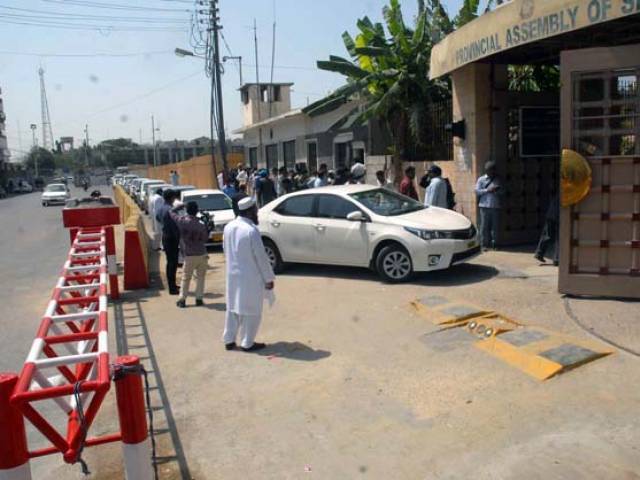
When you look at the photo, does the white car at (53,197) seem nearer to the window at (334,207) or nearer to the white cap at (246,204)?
the window at (334,207)

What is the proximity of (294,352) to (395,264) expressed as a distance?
10.9 ft

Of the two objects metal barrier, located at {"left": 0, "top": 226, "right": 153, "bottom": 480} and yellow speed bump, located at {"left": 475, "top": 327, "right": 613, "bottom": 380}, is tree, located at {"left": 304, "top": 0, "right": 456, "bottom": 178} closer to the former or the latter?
yellow speed bump, located at {"left": 475, "top": 327, "right": 613, "bottom": 380}

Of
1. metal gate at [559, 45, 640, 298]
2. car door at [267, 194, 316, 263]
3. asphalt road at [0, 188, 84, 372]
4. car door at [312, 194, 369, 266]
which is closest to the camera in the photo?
metal gate at [559, 45, 640, 298]

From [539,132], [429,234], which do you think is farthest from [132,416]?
[539,132]

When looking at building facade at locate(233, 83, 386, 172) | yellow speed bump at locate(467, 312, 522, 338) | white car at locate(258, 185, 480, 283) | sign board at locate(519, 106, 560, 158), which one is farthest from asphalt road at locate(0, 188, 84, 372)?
sign board at locate(519, 106, 560, 158)

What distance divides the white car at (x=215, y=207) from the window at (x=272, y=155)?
13.0 metres

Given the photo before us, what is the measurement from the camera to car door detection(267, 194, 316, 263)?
10367 millimetres

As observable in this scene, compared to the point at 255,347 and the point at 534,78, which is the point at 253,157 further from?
the point at 255,347

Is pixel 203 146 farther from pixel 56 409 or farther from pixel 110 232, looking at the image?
pixel 56 409

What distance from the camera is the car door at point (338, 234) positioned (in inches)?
384

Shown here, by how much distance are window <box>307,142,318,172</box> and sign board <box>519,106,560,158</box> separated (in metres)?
12.7

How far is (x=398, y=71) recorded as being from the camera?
14.6 metres

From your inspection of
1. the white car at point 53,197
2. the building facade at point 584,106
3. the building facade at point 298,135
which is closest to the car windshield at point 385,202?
the building facade at point 584,106

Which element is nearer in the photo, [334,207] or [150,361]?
[150,361]
